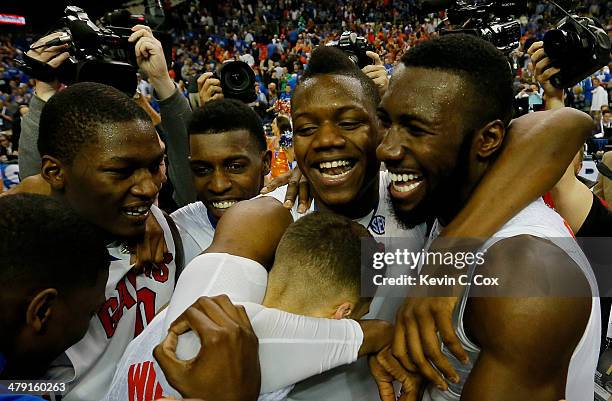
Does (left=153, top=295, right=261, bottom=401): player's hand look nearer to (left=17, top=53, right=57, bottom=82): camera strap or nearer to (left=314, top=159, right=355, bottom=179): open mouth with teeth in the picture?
(left=314, top=159, right=355, bottom=179): open mouth with teeth

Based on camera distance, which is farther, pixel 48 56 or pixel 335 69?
pixel 48 56

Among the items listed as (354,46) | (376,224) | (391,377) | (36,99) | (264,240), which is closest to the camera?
(391,377)

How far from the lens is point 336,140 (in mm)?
1893

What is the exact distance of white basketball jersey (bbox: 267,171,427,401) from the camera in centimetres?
153

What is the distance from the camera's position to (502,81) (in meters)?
1.52

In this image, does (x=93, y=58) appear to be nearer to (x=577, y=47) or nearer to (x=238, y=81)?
(x=238, y=81)

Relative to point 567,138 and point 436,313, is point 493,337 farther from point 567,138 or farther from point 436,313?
point 567,138

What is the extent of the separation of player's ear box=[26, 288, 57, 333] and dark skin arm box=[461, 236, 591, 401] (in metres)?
1.06

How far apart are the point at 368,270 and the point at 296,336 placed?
0.96 feet

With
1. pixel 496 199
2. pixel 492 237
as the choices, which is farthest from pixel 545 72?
pixel 492 237

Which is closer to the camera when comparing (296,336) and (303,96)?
(296,336)

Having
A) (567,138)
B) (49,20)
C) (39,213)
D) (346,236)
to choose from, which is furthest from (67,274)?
(49,20)

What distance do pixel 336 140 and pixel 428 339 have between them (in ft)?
2.66

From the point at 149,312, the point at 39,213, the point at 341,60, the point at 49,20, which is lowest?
the point at 49,20
